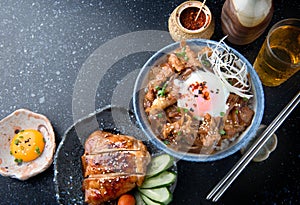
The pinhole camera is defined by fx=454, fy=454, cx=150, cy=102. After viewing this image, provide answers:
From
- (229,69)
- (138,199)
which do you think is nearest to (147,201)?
(138,199)

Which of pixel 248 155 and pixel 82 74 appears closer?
pixel 248 155

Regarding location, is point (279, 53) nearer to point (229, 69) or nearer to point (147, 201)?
point (229, 69)

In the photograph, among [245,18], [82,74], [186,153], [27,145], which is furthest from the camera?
[82,74]

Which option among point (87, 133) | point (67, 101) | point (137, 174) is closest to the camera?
point (137, 174)

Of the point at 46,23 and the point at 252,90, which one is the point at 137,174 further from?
the point at 46,23

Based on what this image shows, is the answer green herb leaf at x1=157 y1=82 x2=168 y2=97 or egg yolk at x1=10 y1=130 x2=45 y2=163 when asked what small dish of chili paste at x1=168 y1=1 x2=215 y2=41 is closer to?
green herb leaf at x1=157 y1=82 x2=168 y2=97

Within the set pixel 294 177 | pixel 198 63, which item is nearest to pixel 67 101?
pixel 198 63
